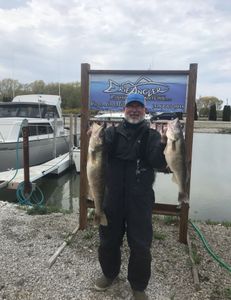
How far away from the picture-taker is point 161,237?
5.32 m

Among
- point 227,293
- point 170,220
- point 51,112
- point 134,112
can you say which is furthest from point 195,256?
point 51,112

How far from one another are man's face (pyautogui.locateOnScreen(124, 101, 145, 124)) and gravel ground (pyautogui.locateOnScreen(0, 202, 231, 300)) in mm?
1862

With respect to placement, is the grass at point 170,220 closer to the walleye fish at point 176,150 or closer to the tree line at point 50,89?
the walleye fish at point 176,150

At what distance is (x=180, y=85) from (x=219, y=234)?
2.61 m

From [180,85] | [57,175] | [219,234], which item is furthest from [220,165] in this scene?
[180,85]

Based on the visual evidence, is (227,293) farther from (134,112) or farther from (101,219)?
(134,112)

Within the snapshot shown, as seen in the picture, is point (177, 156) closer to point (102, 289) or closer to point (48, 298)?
point (102, 289)

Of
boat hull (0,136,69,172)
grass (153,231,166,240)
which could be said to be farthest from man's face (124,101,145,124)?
boat hull (0,136,69,172)

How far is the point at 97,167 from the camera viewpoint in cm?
352

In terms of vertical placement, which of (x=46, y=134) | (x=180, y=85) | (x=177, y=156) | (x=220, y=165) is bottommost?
(x=220, y=165)

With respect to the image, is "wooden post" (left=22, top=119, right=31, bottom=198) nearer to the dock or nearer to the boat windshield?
the dock

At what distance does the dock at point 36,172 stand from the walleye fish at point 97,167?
6047mm

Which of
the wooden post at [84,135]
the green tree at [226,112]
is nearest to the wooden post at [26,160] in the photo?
Answer: the wooden post at [84,135]

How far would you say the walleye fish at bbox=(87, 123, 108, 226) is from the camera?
3371 millimetres
